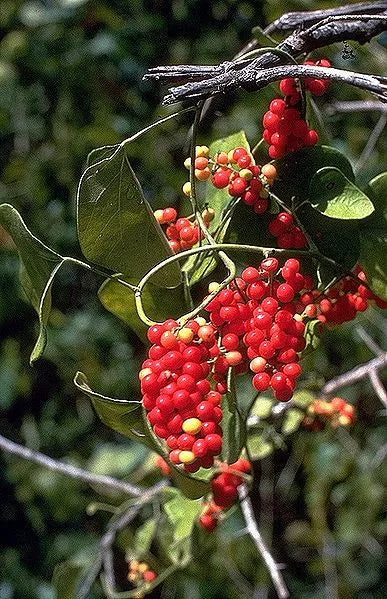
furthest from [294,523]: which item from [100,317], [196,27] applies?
[196,27]

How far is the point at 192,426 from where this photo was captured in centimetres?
53

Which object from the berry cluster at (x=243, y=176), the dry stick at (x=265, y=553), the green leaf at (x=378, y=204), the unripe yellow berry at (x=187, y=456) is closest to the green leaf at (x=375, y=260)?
the green leaf at (x=378, y=204)

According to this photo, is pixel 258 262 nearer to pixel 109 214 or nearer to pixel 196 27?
pixel 109 214

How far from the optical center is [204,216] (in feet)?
2.10

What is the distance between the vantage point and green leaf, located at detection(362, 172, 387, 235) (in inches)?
26.4

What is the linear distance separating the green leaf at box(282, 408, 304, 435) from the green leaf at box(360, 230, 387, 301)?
0.42 metres

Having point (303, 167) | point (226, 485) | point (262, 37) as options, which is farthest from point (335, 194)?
point (226, 485)

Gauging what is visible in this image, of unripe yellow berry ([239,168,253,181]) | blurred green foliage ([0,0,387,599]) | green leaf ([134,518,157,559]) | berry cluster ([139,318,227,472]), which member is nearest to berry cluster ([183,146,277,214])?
unripe yellow berry ([239,168,253,181])

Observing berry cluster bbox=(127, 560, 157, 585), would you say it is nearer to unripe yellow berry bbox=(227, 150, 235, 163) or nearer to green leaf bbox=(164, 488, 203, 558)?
green leaf bbox=(164, 488, 203, 558)

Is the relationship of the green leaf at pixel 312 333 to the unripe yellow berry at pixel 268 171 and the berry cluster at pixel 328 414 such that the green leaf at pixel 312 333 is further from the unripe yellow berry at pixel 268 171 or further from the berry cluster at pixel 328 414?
the berry cluster at pixel 328 414

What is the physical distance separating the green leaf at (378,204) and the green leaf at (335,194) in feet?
0.26

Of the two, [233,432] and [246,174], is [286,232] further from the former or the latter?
[233,432]

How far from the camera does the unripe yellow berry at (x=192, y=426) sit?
1.75ft

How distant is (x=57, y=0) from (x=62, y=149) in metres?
0.33
